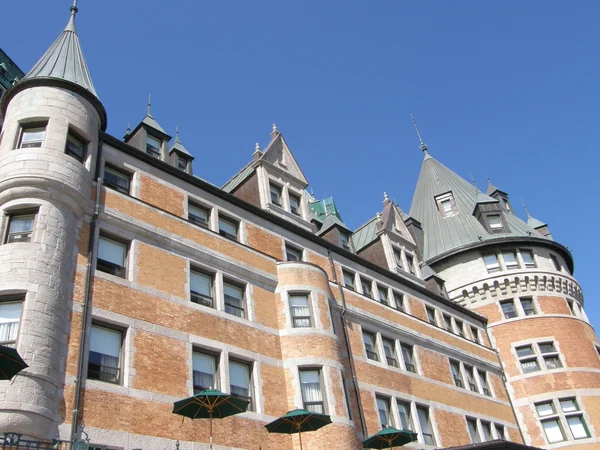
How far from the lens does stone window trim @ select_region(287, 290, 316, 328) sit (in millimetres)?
24202

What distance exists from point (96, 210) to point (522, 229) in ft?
108

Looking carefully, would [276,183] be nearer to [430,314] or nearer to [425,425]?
[430,314]

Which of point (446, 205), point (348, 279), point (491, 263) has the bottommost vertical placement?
point (348, 279)

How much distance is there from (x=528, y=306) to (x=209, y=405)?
28279mm

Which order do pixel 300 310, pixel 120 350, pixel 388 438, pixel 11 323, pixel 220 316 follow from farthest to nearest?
pixel 300 310
pixel 220 316
pixel 388 438
pixel 120 350
pixel 11 323

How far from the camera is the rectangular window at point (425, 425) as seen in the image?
88.8 feet

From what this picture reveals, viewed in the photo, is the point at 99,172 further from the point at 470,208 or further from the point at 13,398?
the point at 470,208

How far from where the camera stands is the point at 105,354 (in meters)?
17.9

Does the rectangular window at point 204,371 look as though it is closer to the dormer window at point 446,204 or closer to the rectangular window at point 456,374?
the rectangular window at point 456,374

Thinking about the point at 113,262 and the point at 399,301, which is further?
the point at 399,301

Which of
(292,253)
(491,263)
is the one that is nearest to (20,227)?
(292,253)

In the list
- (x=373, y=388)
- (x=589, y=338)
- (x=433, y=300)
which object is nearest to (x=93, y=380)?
(x=373, y=388)

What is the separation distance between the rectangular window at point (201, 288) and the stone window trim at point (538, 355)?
22715 mm

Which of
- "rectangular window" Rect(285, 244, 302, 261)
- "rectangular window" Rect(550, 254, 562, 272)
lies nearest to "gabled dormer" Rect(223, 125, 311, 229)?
"rectangular window" Rect(285, 244, 302, 261)
